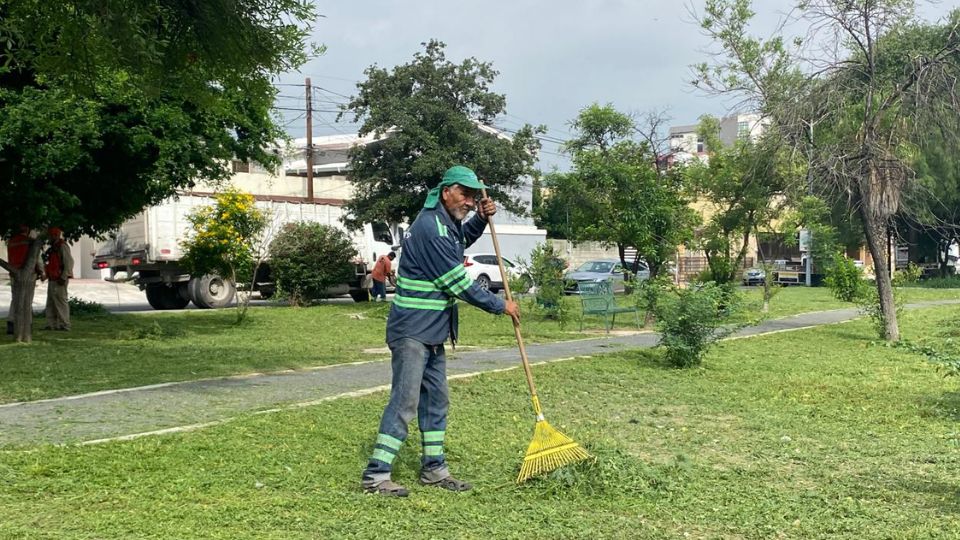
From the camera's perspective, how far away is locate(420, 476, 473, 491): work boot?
17.5 feet

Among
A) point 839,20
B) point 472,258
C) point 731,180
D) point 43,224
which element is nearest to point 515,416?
point 43,224

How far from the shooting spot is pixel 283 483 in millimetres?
5281

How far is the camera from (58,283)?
14.8 metres

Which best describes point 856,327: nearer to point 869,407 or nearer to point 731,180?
point 731,180

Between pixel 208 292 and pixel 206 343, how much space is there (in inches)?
338

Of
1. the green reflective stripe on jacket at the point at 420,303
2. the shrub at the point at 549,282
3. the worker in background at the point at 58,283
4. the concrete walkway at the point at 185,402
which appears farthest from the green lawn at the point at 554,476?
the worker in background at the point at 58,283

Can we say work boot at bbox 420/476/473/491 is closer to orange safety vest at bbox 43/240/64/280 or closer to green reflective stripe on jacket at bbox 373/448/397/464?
green reflective stripe on jacket at bbox 373/448/397/464

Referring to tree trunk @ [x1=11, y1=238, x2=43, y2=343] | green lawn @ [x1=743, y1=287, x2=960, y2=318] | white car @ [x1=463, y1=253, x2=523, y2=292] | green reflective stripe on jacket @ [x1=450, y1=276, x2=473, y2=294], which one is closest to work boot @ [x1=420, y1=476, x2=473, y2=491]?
green reflective stripe on jacket @ [x1=450, y1=276, x2=473, y2=294]

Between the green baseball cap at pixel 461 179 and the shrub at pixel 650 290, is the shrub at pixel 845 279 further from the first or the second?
the green baseball cap at pixel 461 179

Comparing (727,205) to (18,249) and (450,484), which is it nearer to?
(18,249)

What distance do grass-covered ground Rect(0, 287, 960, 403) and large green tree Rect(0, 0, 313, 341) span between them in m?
1.68

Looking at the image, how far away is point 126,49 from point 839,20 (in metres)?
10.3

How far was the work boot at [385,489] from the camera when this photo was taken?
5129 millimetres

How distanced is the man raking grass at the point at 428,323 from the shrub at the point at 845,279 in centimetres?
1942
